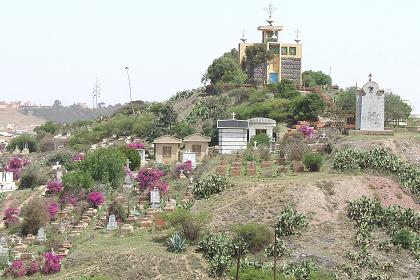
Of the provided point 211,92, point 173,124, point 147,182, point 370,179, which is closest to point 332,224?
point 370,179

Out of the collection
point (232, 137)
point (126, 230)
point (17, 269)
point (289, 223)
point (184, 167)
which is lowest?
point (17, 269)

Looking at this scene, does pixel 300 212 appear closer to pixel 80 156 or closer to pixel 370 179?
pixel 370 179

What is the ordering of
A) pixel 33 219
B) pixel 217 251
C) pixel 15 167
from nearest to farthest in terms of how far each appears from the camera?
1. pixel 217 251
2. pixel 33 219
3. pixel 15 167

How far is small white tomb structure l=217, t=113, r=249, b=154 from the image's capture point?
43.7 m

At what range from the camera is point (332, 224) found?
30.4 metres

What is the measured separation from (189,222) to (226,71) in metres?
33.6

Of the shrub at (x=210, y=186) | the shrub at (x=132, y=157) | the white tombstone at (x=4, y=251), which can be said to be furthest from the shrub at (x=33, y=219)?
the shrub at (x=132, y=157)

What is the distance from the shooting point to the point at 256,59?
6053 centimetres

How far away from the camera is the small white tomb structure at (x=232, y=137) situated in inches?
1719

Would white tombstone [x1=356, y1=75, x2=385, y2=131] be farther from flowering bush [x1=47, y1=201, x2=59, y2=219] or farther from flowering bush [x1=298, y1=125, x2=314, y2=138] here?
flowering bush [x1=47, y1=201, x2=59, y2=219]

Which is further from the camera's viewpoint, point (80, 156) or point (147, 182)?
point (80, 156)

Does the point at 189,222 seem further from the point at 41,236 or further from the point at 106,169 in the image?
the point at 106,169

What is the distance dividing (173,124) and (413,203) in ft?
70.4

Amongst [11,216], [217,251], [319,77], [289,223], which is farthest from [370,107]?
[319,77]
